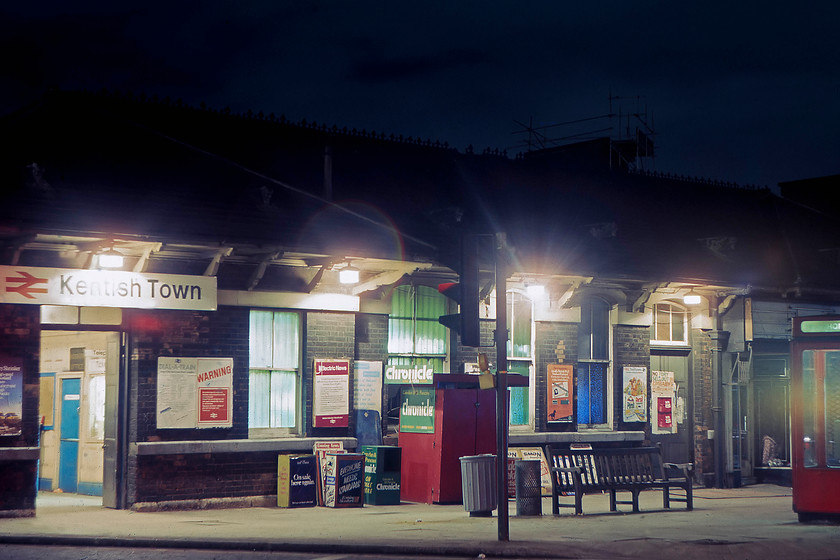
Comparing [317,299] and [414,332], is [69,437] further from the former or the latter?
[414,332]

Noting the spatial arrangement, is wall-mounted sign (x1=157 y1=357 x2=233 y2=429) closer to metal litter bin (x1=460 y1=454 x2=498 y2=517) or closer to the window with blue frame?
metal litter bin (x1=460 y1=454 x2=498 y2=517)

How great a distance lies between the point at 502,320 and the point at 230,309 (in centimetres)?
575

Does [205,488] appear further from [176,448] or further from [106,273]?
[106,273]

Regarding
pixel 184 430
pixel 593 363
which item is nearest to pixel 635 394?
pixel 593 363

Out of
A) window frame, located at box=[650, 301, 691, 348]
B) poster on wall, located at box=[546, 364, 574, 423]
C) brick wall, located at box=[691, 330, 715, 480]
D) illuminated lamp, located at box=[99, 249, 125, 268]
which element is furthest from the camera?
window frame, located at box=[650, 301, 691, 348]

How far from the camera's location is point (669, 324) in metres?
21.9

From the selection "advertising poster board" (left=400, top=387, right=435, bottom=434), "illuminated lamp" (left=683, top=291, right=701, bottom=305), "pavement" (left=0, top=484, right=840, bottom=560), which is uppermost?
"illuminated lamp" (left=683, top=291, right=701, bottom=305)

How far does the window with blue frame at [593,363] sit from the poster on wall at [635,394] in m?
0.37

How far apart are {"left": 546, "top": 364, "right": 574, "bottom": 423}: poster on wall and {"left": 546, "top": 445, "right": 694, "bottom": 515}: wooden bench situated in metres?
3.32

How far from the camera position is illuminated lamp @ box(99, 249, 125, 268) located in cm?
1498

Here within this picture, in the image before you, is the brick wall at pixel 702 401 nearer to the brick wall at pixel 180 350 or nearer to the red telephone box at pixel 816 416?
the red telephone box at pixel 816 416

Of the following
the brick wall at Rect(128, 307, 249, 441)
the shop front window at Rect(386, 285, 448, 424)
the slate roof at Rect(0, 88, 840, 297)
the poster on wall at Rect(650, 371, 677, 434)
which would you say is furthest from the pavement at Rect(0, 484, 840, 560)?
the poster on wall at Rect(650, 371, 677, 434)

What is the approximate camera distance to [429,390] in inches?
667

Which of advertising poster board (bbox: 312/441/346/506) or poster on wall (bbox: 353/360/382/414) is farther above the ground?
poster on wall (bbox: 353/360/382/414)
